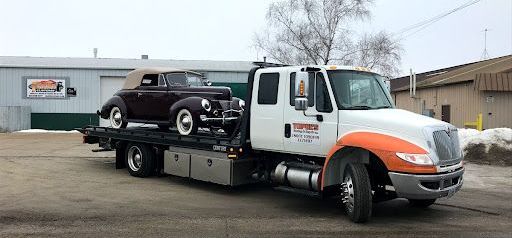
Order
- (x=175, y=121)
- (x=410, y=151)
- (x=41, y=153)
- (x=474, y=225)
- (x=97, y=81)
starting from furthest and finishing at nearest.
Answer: (x=97, y=81) → (x=41, y=153) → (x=175, y=121) → (x=474, y=225) → (x=410, y=151)

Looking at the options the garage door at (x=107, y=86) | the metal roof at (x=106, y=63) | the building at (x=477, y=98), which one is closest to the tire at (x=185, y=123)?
the building at (x=477, y=98)

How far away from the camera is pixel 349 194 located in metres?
7.69

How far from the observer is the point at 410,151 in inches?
281

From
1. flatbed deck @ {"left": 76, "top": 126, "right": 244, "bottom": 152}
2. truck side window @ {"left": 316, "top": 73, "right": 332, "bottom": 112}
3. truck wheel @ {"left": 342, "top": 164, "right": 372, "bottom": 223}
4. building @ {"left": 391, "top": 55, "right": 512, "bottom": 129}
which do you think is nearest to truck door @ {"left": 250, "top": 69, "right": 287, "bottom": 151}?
flatbed deck @ {"left": 76, "top": 126, "right": 244, "bottom": 152}

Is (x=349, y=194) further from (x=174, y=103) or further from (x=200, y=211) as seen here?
(x=174, y=103)

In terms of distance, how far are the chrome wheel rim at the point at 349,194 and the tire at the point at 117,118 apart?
7.06m

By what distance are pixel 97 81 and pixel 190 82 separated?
1889 cm

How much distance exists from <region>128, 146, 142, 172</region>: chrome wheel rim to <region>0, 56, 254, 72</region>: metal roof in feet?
57.4

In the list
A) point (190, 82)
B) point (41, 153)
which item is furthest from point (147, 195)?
point (41, 153)

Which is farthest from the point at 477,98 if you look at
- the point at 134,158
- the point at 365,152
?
the point at 365,152

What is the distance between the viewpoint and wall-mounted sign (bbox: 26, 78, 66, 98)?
28984mm

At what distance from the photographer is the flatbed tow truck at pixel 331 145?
724 cm

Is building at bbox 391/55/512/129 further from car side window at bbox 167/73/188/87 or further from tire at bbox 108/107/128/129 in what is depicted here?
tire at bbox 108/107/128/129

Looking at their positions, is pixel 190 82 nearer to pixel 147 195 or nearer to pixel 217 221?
pixel 147 195
